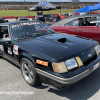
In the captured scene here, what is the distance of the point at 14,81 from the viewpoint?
3.12 meters

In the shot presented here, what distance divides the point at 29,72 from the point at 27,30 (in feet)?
4.25

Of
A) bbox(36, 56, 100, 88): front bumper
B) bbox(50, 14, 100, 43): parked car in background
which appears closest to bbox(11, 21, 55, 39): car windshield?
bbox(36, 56, 100, 88): front bumper

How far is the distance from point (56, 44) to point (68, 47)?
1.02 feet

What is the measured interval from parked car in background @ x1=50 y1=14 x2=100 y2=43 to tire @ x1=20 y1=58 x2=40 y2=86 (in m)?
3.04

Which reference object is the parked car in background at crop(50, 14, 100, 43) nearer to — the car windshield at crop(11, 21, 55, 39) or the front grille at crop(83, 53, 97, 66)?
the car windshield at crop(11, 21, 55, 39)

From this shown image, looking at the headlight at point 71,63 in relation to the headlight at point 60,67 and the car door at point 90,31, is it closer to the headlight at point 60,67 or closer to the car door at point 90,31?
the headlight at point 60,67

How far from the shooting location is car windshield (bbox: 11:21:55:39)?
3354mm

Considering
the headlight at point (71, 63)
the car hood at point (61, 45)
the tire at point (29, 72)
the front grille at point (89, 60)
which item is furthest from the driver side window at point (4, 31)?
the front grille at point (89, 60)

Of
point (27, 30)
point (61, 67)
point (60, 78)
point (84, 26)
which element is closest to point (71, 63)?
point (61, 67)

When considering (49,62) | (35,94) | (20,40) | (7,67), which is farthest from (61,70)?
(7,67)

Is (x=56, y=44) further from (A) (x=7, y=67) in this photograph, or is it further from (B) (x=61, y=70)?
(A) (x=7, y=67)

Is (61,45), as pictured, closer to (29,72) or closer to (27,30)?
(29,72)

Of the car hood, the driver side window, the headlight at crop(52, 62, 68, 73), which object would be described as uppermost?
the driver side window

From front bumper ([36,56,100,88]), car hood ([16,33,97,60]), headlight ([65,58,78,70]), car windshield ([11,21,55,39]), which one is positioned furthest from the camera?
car windshield ([11,21,55,39])
